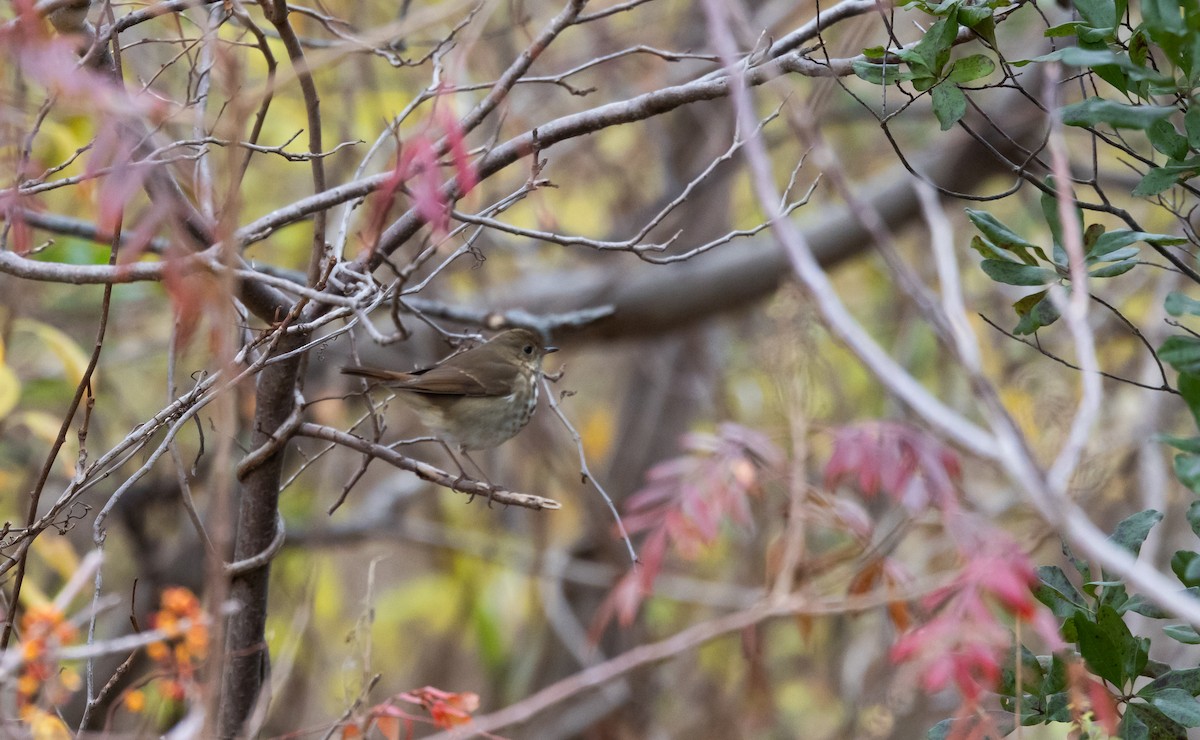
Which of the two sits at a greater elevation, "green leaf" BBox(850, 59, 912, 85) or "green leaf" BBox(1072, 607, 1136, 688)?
"green leaf" BBox(850, 59, 912, 85)

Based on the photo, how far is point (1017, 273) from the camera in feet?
5.84

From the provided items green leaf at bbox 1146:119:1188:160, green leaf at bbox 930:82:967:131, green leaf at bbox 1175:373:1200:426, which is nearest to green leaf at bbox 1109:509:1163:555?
green leaf at bbox 1175:373:1200:426

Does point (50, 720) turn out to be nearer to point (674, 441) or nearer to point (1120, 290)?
point (674, 441)

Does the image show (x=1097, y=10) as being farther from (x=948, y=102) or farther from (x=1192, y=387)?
(x=1192, y=387)

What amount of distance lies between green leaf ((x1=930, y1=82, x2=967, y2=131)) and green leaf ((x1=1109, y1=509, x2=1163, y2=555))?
2.31 feet

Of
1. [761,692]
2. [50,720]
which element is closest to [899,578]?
[50,720]

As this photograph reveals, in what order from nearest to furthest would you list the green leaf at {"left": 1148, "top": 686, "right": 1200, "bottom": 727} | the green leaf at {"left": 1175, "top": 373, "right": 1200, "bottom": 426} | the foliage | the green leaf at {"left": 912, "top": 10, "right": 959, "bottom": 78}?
the green leaf at {"left": 1175, "top": 373, "right": 1200, "bottom": 426}
the foliage
the green leaf at {"left": 1148, "top": 686, "right": 1200, "bottom": 727}
the green leaf at {"left": 912, "top": 10, "right": 959, "bottom": 78}

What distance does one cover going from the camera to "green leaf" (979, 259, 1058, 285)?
69.3 inches

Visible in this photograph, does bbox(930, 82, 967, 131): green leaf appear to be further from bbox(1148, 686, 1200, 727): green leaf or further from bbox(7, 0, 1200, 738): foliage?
bbox(1148, 686, 1200, 727): green leaf

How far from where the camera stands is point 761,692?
4398mm

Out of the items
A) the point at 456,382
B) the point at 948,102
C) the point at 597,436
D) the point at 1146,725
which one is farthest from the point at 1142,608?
the point at 597,436

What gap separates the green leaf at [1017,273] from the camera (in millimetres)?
1759

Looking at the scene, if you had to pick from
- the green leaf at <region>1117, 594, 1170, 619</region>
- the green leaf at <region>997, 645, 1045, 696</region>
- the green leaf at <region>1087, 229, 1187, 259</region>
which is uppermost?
the green leaf at <region>1087, 229, 1187, 259</region>

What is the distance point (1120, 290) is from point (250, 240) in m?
4.35
